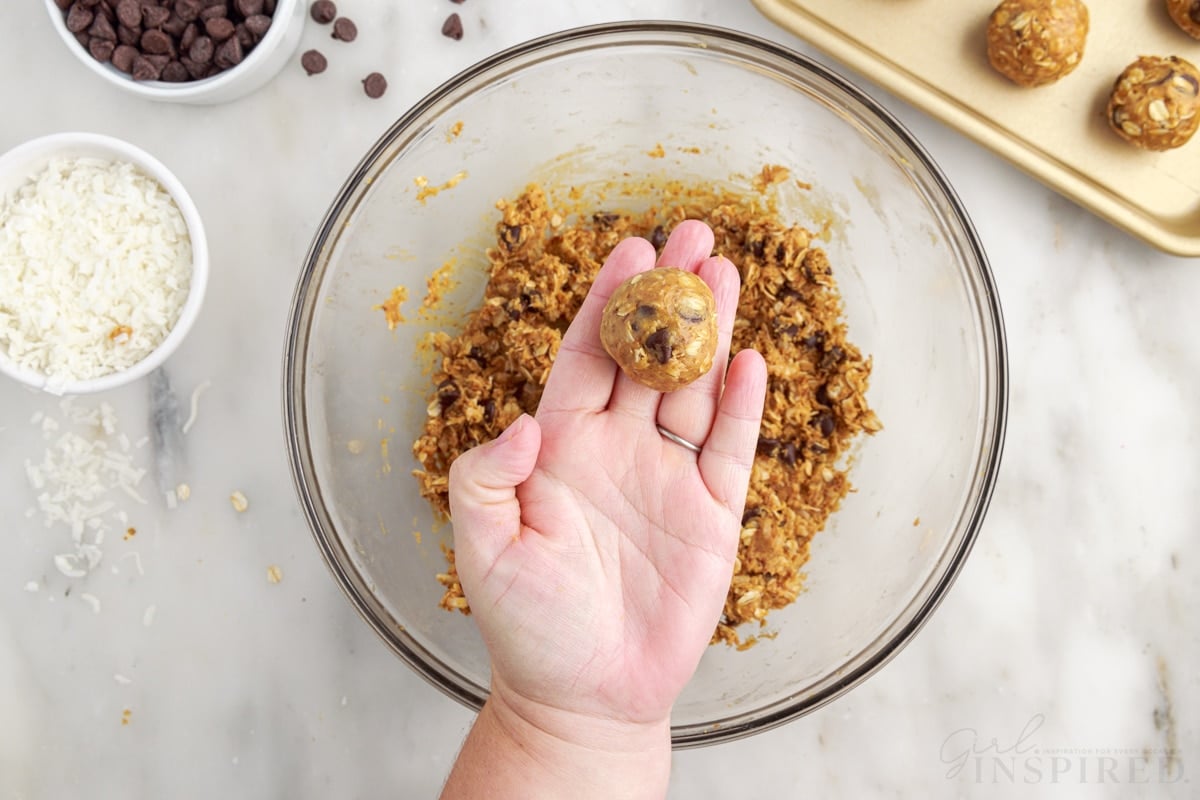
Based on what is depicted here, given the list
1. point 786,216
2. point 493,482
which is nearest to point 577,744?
point 493,482

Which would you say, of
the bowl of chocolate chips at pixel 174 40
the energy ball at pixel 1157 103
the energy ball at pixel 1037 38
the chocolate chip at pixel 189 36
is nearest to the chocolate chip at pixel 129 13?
the bowl of chocolate chips at pixel 174 40

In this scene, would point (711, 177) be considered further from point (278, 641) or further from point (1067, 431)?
point (278, 641)

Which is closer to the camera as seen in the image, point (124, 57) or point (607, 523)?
point (607, 523)

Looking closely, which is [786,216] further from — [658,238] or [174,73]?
[174,73]

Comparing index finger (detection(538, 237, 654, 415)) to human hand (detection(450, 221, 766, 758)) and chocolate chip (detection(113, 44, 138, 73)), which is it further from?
chocolate chip (detection(113, 44, 138, 73))

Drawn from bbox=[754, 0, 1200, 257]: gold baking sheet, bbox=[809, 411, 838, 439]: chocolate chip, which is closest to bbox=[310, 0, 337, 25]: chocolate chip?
bbox=[754, 0, 1200, 257]: gold baking sheet

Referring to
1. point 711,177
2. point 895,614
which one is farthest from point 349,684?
point 711,177

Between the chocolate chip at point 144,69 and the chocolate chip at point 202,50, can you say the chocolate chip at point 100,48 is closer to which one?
the chocolate chip at point 144,69

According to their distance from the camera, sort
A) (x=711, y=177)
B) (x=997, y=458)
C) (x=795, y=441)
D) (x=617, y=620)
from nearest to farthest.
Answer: (x=617, y=620)
(x=997, y=458)
(x=795, y=441)
(x=711, y=177)
